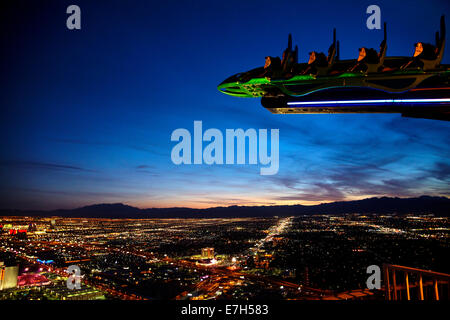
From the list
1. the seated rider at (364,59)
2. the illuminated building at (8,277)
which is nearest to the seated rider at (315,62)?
the seated rider at (364,59)

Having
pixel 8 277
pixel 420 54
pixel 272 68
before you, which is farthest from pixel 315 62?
pixel 8 277

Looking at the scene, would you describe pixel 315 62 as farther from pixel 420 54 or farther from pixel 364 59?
pixel 420 54

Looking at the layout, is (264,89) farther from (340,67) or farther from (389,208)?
(389,208)

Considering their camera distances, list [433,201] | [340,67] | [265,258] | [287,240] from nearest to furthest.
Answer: [340,67] → [265,258] → [287,240] → [433,201]

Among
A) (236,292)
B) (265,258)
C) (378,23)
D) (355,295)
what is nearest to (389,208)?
(265,258)

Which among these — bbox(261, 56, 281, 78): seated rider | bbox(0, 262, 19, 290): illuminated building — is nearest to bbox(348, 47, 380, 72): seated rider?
bbox(261, 56, 281, 78): seated rider

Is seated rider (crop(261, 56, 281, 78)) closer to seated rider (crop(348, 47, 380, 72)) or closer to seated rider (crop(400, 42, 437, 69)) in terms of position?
seated rider (crop(348, 47, 380, 72))

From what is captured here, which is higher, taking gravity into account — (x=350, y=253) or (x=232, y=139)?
(x=232, y=139)
